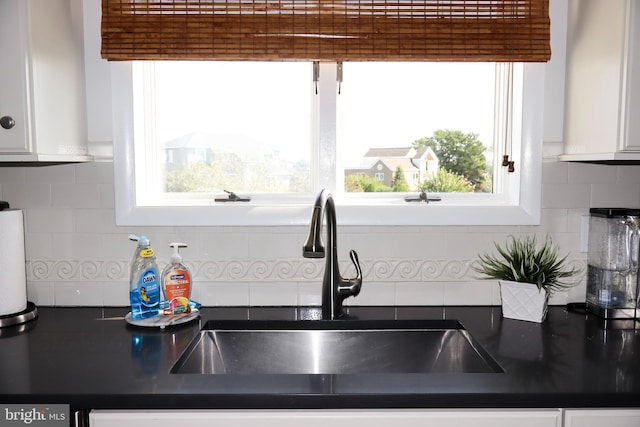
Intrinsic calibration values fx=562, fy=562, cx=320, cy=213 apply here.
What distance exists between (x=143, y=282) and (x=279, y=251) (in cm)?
46

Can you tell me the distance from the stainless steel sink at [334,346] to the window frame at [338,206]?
356 millimetres

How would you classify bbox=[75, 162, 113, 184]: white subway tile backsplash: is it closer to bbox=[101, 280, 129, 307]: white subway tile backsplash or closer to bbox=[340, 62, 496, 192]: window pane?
bbox=[101, 280, 129, 307]: white subway tile backsplash

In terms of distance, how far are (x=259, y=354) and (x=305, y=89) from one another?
0.94 meters

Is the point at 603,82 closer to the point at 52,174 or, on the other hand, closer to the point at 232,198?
the point at 232,198

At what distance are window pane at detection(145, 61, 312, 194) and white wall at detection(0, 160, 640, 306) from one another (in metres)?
0.22

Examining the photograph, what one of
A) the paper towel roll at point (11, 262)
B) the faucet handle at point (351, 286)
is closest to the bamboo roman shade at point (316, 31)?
the paper towel roll at point (11, 262)

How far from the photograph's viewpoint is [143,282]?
68.9 inches

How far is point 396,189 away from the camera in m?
2.08

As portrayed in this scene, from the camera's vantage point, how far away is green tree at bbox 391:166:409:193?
2074mm

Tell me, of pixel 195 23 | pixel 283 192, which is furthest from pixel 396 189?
pixel 195 23

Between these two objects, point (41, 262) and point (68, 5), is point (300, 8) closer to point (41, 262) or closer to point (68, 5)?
point (68, 5)

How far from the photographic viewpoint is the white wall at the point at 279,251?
193 centimetres

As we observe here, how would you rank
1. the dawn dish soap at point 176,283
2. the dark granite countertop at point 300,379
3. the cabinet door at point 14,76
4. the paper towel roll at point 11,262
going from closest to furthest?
the dark granite countertop at point 300,379 → the cabinet door at point 14,76 → the paper towel roll at point 11,262 → the dawn dish soap at point 176,283

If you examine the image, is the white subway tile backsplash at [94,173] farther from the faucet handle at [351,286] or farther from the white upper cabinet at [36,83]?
the faucet handle at [351,286]
